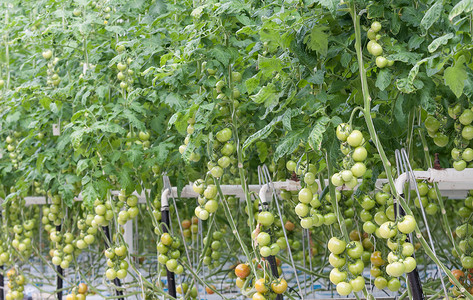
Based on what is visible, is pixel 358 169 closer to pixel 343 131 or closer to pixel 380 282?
pixel 343 131

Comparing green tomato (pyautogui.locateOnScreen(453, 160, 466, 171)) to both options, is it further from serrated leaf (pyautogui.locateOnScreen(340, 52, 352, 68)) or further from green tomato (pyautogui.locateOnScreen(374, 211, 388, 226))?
serrated leaf (pyautogui.locateOnScreen(340, 52, 352, 68))

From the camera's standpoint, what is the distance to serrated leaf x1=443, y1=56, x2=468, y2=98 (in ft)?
3.83

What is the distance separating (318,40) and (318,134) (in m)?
0.26

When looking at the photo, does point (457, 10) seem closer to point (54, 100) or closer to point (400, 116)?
point (400, 116)

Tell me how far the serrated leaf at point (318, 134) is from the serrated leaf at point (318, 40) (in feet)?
0.62

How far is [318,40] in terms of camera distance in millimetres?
1407

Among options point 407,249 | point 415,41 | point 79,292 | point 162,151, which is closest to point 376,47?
point 415,41

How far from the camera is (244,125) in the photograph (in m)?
1.97

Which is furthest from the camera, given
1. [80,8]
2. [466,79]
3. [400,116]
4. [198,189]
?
[80,8]

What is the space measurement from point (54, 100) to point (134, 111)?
1.56ft

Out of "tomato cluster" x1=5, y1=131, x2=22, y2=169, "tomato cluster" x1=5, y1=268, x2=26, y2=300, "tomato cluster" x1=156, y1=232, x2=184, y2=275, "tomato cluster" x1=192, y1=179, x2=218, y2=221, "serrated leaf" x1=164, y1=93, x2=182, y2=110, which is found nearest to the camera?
"tomato cluster" x1=192, y1=179, x2=218, y2=221

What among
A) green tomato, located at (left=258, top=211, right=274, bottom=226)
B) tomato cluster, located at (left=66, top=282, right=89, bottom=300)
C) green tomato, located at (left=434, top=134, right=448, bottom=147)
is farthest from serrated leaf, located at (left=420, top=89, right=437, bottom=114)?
tomato cluster, located at (left=66, top=282, right=89, bottom=300)

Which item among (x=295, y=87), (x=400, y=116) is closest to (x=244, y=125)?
(x=295, y=87)

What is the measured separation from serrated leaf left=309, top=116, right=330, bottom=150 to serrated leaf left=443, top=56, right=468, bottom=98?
292mm
